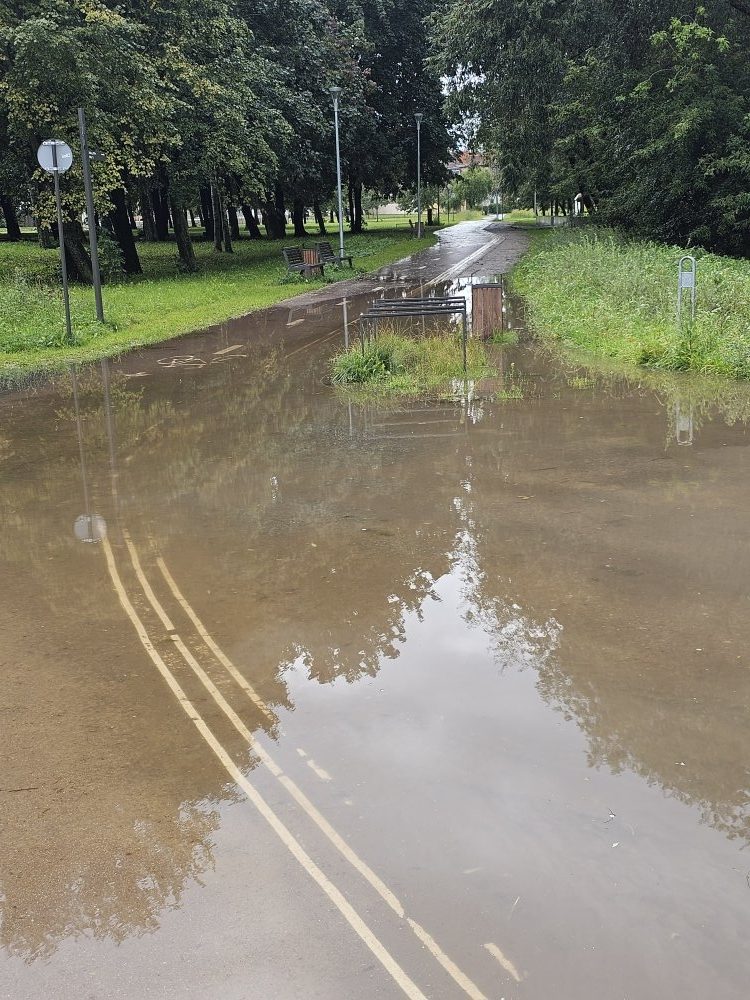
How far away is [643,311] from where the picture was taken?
16297mm

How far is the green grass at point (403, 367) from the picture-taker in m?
12.8

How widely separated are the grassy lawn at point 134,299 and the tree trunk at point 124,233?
0.86 m

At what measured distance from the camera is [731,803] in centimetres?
391

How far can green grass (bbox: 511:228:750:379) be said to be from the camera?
43.8 feet

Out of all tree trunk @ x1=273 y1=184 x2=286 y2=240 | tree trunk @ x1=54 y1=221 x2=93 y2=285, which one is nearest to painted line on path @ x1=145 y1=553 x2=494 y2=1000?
tree trunk @ x1=54 y1=221 x2=93 y2=285

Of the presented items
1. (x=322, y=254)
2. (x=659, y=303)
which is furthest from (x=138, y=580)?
(x=322, y=254)

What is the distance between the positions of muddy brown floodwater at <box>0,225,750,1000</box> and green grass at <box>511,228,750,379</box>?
438 cm

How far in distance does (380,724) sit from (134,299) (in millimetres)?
21690

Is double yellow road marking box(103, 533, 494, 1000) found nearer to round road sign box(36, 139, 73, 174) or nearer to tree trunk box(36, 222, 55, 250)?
round road sign box(36, 139, 73, 174)

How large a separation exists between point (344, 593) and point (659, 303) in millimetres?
12377

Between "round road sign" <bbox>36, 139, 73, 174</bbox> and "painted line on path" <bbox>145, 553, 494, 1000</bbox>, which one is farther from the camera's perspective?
"round road sign" <bbox>36, 139, 73, 174</bbox>

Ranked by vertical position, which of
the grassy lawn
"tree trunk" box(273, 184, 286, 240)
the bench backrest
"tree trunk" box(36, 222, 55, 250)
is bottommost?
the grassy lawn

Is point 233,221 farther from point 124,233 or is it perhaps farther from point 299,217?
point 124,233

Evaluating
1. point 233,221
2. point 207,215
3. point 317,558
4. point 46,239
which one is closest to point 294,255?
point 46,239
